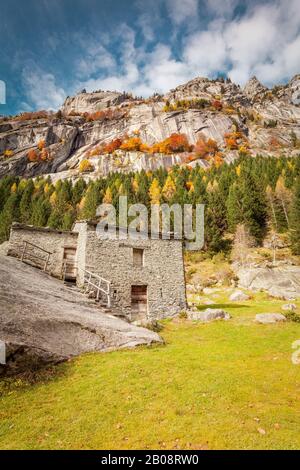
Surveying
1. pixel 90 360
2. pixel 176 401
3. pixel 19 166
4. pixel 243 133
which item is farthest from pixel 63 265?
pixel 243 133

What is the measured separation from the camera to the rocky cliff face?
10900cm

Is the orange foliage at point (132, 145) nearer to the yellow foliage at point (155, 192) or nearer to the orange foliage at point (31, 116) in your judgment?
the yellow foliage at point (155, 192)

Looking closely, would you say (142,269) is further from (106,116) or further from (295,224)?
(106,116)

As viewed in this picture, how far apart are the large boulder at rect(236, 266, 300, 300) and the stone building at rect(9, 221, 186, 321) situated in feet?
53.7

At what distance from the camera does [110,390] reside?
895 cm

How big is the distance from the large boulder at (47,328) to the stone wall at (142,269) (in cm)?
436

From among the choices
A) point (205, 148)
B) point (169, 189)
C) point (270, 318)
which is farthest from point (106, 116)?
point (270, 318)

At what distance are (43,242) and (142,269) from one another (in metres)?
8.58

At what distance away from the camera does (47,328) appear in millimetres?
11555

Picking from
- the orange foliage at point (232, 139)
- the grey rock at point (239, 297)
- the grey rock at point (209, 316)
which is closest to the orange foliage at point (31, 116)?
the orange foliage at point (232, 139)

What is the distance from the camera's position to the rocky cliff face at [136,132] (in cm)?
10900

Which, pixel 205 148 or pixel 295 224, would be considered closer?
pixel 295 224
